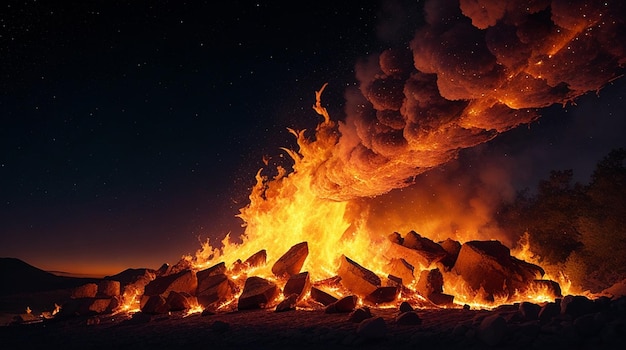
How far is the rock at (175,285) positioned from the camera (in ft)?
45.5

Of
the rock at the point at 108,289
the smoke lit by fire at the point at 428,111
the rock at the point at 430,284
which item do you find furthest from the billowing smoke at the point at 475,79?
the rock at the point at 108,289

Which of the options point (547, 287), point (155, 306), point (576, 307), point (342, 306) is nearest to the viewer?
point (576, 307)

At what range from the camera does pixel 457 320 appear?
8195mm

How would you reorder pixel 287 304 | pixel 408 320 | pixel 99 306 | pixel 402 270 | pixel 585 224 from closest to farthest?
pixel 408 320 → pixel 287 304 → pixel 99 306 → pixel 402 270 → pixel 585 224

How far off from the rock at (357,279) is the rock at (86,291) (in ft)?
29.9

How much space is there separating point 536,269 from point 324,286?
696cm

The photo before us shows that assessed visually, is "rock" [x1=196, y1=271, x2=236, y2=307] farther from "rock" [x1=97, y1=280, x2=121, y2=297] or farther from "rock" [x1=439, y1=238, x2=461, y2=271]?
"rock" [x1=439, y1=238, x2=461, y2=271]

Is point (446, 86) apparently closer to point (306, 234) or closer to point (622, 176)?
point (306, 234)

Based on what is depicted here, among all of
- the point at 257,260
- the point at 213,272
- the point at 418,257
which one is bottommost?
the point at 213,272

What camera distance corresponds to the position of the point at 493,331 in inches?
257

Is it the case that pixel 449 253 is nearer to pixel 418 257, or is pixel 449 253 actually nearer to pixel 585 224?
pixel 418 257

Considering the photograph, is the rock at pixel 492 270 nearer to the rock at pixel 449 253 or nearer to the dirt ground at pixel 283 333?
the rock at pixel 449 253

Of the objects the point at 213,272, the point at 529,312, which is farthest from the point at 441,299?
the point at 213,272

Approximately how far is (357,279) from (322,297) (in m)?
1.34
